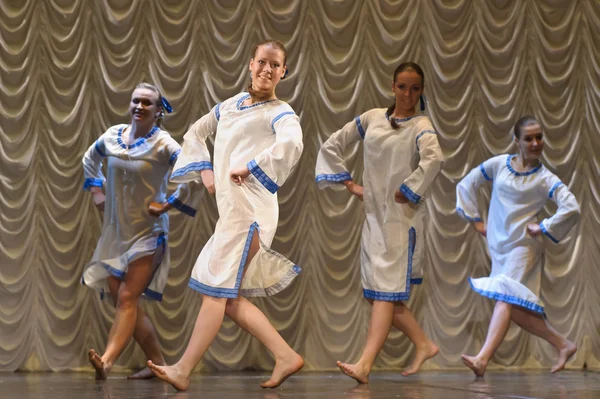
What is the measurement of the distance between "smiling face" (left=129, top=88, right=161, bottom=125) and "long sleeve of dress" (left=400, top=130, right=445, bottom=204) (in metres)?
1.43

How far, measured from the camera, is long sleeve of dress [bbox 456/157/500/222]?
17.2 feet

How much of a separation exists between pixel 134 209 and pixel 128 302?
0.51 m

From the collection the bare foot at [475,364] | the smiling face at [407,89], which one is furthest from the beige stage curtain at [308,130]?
the smiling face at [407,89]

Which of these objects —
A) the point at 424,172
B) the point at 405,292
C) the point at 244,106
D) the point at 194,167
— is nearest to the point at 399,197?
the point at 424,172

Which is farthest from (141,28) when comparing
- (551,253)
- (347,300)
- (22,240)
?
(551,253)

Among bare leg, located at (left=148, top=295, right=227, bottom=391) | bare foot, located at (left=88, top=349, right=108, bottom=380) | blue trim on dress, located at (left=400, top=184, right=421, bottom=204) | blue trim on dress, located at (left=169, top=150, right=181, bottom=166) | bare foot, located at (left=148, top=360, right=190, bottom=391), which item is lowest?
bare foot, located at (left=88, top=349, right=108, bottom=380)

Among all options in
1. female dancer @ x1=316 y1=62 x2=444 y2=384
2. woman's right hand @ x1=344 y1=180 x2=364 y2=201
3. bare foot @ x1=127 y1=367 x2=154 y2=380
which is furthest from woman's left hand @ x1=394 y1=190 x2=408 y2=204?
bare foot @ x1=127 y1=367 x2=154 y2=380

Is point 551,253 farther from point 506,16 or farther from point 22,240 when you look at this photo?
point 22,240

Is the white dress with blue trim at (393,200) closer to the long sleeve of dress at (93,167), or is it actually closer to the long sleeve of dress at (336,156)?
the long sleeve of dress at (336,156)

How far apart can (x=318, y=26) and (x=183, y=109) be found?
1.14m

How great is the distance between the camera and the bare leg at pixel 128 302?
436 centimetres

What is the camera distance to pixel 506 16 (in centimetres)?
637

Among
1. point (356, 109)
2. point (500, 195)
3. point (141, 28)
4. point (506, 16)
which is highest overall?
point (506, 16)

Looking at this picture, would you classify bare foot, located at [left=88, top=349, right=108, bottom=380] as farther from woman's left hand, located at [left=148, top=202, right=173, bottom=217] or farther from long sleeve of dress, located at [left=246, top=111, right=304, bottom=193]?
long sleeve of dress, located at [left=246, top=111, right=304, bottom=193]
